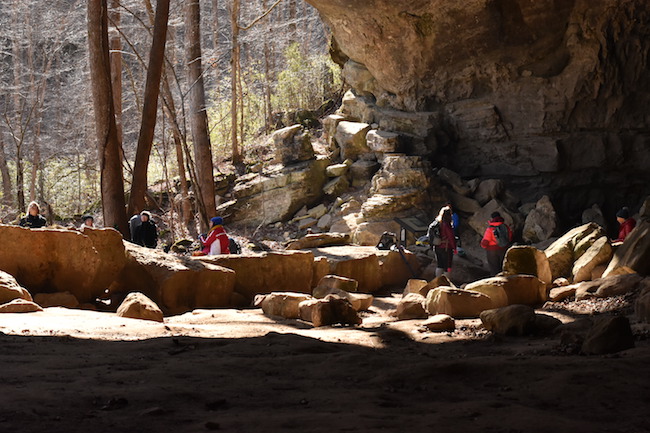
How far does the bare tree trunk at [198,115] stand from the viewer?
16.9 meters

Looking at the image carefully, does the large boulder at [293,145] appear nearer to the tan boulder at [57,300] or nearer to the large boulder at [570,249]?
the large boulder at [570,249]

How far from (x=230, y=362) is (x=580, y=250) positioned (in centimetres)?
876

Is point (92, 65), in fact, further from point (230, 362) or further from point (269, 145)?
point (269, 145)

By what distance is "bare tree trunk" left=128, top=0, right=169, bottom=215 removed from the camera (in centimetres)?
1216

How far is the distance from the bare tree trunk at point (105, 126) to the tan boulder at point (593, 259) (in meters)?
7.33

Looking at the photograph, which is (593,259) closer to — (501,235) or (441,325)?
(501,235)

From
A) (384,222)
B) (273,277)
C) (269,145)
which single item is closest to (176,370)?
(273,277)

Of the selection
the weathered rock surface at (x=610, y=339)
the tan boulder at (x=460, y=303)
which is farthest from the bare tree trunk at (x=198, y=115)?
the weathered rock surface at (x=610, y=339)

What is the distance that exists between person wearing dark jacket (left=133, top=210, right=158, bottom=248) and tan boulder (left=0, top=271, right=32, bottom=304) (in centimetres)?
577

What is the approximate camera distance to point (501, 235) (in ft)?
43.3

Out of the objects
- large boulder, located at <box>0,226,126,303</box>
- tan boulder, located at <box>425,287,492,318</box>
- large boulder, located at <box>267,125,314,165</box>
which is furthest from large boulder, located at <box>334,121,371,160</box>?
large boulder, located at <box>0,226,126,303</box>

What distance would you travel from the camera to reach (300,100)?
91.6ft

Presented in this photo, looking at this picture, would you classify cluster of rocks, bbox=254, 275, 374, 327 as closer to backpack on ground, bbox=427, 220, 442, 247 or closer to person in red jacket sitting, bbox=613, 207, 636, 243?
backpack on ground, bbox=427, 220, 442, 247

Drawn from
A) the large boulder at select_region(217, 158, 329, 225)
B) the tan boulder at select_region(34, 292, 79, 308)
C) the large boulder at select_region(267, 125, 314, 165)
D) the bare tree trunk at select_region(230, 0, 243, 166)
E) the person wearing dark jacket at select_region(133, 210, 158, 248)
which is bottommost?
the tan boulder at select_region(34, 292, 79, 308)
